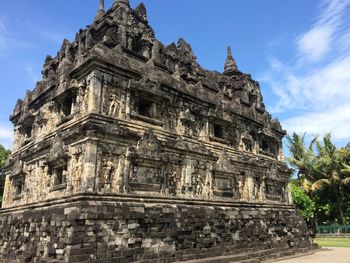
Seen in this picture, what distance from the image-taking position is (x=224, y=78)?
58.4 ft

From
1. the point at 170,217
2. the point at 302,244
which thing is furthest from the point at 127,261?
the point at 302,244

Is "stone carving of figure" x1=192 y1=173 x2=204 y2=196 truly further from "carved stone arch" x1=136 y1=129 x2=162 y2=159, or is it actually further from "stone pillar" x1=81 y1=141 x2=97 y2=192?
"stone pillar" x1=81 y1=141 x2=97 y2=192

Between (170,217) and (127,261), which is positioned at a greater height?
(170,217)

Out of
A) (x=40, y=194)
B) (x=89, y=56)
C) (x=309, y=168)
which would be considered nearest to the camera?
(x=89, y=56)

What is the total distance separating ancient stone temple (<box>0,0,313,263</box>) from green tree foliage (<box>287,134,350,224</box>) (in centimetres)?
1766

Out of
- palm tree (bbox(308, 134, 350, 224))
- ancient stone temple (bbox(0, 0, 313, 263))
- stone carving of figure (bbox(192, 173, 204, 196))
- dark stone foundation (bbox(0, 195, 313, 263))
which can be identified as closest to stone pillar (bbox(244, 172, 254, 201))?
ancient stone temple (bbox(0, 0, 313, 263))

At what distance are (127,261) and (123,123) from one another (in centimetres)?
418

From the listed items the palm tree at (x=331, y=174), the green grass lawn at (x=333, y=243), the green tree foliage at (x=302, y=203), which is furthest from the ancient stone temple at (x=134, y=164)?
the palm tree at (x=331, y=174)

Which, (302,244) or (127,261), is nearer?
(127,261)

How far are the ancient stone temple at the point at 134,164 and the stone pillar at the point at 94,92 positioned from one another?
3 cm

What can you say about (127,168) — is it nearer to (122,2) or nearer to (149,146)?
(149,146)

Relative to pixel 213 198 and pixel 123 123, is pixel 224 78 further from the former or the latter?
pixel 123 123

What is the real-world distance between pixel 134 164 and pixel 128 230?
207 cm

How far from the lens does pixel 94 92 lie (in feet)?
33.4
